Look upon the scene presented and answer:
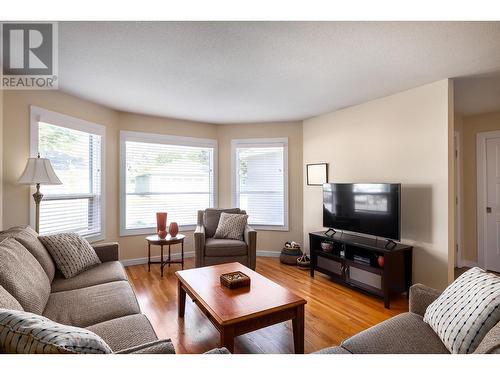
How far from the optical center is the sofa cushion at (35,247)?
179cm

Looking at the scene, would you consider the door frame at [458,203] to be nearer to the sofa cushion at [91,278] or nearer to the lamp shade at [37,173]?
the sofa cushion at [91,278]

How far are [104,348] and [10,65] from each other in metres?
2.74

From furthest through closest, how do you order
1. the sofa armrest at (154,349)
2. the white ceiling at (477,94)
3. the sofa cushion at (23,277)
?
the white ceiling at (477,94), the sofa cushion at (23,277), the sofa armrest at (154,349)

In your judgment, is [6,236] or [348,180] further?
[348,180]

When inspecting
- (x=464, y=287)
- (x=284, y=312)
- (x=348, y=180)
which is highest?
(x=348, y=180)

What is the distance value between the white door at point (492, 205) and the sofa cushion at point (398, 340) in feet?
11.0

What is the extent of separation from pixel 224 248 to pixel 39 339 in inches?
103

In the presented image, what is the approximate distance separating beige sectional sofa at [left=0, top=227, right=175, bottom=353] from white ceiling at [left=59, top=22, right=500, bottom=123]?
1.55 metres

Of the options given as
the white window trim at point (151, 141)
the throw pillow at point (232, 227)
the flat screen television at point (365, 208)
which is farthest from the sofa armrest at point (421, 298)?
the white window trim at point (151, 141)

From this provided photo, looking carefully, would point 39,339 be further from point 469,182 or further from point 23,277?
point 469,182

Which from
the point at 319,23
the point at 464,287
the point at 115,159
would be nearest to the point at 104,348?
the point at 464,287

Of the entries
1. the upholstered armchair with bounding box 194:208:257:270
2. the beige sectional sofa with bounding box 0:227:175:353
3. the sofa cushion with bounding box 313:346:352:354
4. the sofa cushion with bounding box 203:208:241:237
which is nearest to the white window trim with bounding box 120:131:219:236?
the sofa cushion with bounding box 203:208:241:237
